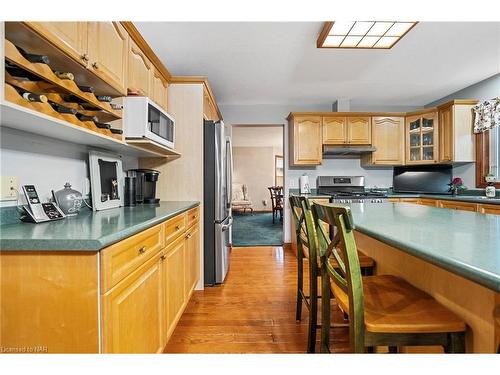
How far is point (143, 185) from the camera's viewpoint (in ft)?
7.50

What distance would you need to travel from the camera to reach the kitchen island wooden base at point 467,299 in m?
0.75

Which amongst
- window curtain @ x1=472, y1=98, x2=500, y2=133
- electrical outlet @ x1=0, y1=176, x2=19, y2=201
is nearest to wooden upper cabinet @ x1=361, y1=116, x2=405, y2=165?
window curtain @ x1=472, y1=98, x2=500, y2=133

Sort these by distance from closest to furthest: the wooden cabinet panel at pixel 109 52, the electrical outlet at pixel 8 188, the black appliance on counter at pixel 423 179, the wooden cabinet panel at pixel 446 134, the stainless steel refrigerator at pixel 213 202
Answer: the electrical outlet at pixel 8 188
the wooden cabinet panel at pixel 109 52
the stainless steel refrigerator at pixel 213 202
the wooden cabinet panel at pixel 446 134
the black appliance on counter at pixel 423 179

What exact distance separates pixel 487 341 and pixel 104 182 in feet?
7.20

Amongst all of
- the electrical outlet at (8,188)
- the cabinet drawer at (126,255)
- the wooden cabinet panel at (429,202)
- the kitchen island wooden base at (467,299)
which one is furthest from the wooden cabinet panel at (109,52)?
the wooden cabinet panel at (429,202)

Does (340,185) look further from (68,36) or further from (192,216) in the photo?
(68,36)

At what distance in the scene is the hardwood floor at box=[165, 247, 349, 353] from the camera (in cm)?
164

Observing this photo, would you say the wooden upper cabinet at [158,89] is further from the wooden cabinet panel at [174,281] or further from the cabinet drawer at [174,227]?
the wooden cabinet panel at [174,281]

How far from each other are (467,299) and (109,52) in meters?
2.05

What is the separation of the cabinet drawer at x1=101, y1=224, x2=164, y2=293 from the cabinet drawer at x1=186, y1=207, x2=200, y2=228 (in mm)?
707

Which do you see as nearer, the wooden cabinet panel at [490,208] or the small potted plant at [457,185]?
the wooden cabinet panel at [490,208]

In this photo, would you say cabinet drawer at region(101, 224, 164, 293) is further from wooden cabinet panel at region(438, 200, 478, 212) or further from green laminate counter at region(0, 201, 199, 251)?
wooden cabinet panel at region(438, 200, 478, 212)

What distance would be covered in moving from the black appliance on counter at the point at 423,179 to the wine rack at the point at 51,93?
171 inches

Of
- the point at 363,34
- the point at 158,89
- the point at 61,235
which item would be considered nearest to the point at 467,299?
the point at 61,235
